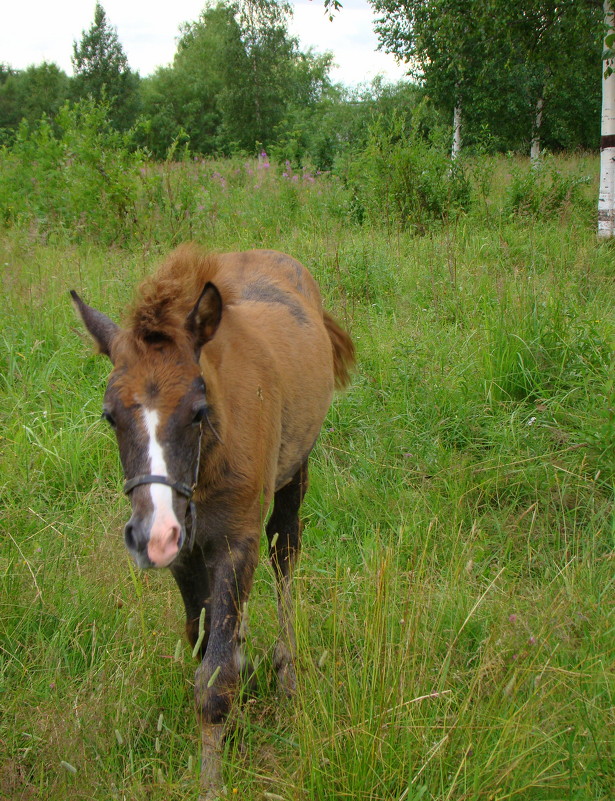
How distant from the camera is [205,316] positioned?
7.65 feet

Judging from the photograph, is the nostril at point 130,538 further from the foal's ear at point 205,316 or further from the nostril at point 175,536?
the foal's ear at point 205,316

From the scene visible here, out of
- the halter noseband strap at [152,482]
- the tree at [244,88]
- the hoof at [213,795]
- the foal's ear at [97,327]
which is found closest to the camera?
the hoof at [213,795]

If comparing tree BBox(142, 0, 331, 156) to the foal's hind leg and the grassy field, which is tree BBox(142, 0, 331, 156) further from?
the foal's hind leg

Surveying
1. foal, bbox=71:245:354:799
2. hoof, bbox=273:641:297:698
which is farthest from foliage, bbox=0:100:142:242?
hoof, bbox=273:641:297:698

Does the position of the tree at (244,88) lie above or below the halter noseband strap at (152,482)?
above

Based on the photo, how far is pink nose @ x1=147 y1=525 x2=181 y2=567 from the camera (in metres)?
1.82

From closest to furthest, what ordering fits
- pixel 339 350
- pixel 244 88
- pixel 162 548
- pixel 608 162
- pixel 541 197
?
pixel 162 548 → pixel 339 350 → pixel 608 162 → pixel 541 197 → pixel 244 88

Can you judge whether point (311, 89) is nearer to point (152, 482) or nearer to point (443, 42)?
point (443, 42)

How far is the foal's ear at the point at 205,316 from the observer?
2279 millimetres

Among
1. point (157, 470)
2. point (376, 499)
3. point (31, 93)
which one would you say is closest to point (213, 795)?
point (157, 470)

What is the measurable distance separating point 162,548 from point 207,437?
60cm

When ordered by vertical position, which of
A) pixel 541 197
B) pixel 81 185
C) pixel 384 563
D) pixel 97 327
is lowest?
pixel 384 563

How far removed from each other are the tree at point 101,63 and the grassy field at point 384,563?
5021 centimetres

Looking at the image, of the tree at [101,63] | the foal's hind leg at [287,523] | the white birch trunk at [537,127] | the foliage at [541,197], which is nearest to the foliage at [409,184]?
the foliage at [541,197]
